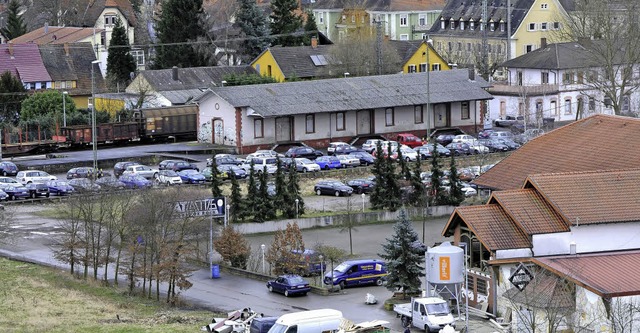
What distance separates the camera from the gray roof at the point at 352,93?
8669 cm

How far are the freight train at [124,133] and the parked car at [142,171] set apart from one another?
10.8 m

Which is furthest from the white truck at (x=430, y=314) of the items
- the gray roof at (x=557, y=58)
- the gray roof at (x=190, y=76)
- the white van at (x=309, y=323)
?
the gray roof at (x=190, y=76)

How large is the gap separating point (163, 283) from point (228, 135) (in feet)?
108

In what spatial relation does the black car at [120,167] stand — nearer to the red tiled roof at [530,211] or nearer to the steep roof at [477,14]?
the red tiled roof at [530,211]

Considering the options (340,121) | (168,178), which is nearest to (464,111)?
(340,121)

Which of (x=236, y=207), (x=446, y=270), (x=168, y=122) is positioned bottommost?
(x=446, y=270)

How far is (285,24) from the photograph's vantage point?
11469 cm

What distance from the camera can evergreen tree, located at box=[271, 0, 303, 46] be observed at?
113438 millimetres

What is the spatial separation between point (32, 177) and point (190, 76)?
28117 mm

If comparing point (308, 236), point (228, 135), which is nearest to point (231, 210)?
point (308, 236)

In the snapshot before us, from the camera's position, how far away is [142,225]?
176 ft

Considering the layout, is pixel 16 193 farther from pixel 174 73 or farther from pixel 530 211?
pixel 530 211

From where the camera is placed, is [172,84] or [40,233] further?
[172,84]

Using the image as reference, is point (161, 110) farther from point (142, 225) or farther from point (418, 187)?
point (142, 225)
